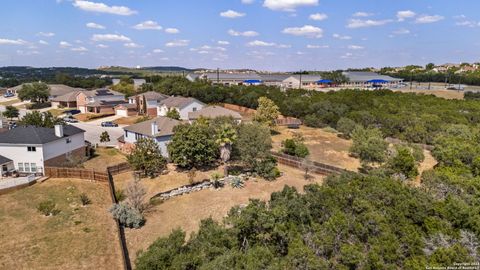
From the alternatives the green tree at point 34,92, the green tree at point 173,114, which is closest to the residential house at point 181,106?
the green tree at point 173,114

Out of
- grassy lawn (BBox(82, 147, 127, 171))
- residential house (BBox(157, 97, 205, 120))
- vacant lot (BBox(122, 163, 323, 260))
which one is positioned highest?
residential house (BBox(157, 97, 205, 120))

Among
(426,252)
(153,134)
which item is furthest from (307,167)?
(426,252)

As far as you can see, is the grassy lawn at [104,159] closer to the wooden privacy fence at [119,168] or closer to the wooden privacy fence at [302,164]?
the wooden privacy fence at [119,168]

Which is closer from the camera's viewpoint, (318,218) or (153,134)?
(318,218)

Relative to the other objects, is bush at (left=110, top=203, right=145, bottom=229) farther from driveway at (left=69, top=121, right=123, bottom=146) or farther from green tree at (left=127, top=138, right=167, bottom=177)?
driveway at (left=69, top=121, right=123, bottom=146)

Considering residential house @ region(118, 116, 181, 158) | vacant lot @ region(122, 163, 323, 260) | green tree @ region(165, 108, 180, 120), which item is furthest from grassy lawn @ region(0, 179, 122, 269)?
green tree @ region(165, 108, 180, 120)

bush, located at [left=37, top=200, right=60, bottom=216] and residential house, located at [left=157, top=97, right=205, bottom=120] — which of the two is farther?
residential house, located at [left=157, top=97, right=205, bottom=120]

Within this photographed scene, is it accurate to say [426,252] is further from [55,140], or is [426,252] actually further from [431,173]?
[55,140]
